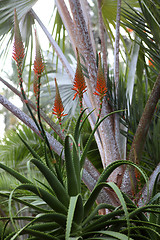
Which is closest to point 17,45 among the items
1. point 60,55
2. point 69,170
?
point 69,170

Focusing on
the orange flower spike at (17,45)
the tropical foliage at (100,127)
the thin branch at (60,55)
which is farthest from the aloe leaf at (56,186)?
the thin branch at (60,55)

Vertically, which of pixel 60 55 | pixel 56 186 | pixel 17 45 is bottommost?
pixel 56 186

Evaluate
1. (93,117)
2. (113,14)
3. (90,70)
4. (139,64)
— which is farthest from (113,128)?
(113,14)

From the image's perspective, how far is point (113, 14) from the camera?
2.55 metres

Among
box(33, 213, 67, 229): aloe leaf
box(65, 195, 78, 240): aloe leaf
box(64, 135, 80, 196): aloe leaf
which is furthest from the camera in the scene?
box(64, 135, 80, 196): aloe leaf

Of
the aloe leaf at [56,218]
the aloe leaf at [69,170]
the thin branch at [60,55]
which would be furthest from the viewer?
the thin branch at [60,55]

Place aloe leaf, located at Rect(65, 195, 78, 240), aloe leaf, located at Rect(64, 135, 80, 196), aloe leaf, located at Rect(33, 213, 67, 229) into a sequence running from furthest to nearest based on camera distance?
1. aloe leaf, located at Rect(64, 135, 80, 196)
2. aloe leaf, located at Rect(33, 213, 67, 229)
3. aloe leaf, located at Rect(65, 195, 78, 240)

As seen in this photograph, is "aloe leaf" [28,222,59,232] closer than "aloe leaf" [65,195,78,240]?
No

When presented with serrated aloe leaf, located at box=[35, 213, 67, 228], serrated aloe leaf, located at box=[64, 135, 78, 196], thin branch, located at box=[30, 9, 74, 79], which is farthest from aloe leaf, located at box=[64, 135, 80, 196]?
thin branch, located at box=[30, 9, 74, 79]

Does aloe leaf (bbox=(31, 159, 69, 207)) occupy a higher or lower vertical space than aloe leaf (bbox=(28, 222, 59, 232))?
higher

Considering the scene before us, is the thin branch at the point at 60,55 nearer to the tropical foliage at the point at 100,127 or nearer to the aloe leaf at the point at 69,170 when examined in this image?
the tropical foliage at the point at 100,127

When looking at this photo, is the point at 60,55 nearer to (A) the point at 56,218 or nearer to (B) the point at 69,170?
(B) the point at 69,170

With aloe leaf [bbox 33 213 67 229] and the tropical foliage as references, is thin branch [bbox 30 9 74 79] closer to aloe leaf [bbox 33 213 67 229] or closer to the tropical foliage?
the tropical foliage

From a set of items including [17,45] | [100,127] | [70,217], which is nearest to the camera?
[70,217]
